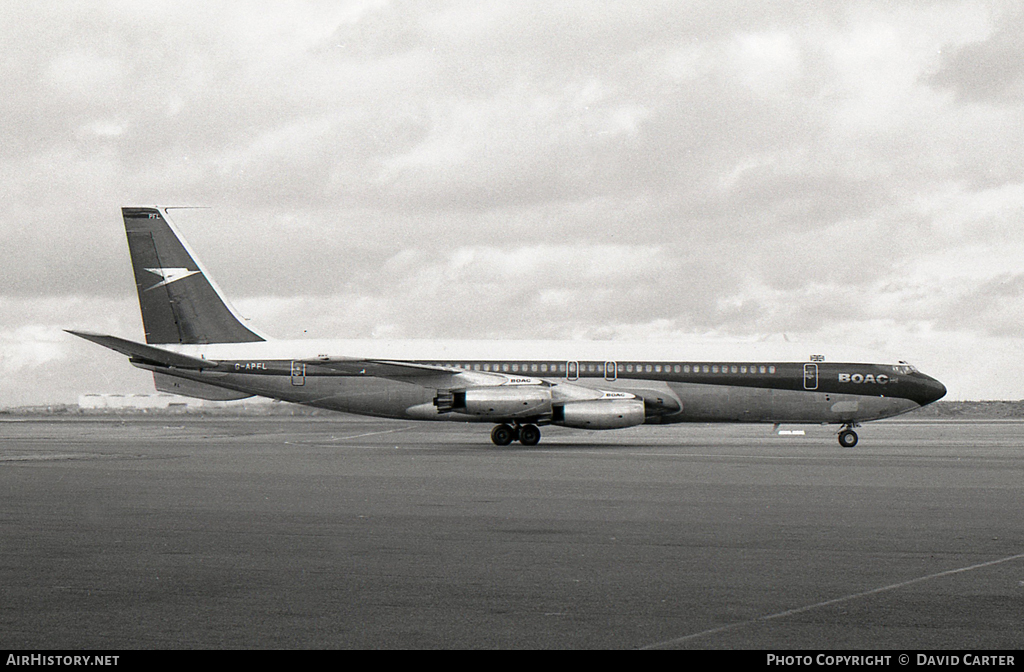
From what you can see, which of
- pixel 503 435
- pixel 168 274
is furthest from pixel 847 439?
pixel 168 274

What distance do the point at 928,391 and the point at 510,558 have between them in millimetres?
36075

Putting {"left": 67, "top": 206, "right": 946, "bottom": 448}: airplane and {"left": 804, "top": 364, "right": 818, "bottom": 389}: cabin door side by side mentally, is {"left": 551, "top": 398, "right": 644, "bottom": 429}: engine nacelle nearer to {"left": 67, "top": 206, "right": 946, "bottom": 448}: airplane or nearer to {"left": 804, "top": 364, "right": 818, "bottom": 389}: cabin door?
{"left": 67, "top": 206, "right": 946, "bottom": 448}: airplane

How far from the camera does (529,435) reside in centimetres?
4125

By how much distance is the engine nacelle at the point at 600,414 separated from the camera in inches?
1567

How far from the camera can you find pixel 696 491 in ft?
68.3

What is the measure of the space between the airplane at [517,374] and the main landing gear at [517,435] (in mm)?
45

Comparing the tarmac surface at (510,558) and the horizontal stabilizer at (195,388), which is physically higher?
the horizontal stabilizer at (195,388)

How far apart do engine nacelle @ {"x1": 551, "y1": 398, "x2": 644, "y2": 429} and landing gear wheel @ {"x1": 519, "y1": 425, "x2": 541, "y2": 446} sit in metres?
1.21

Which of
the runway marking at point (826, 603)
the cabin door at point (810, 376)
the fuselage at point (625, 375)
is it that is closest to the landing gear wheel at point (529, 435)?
the fuselage at point (625, 375)

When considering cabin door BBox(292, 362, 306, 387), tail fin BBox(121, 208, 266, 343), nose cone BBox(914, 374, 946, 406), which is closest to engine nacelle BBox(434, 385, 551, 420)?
cabin door BBox(292, 362, 306, 387)

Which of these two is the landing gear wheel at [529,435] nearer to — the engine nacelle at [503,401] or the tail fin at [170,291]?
the engine nacelle at [503,401]

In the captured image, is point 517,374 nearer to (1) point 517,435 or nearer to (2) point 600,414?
(1) point 517,435
